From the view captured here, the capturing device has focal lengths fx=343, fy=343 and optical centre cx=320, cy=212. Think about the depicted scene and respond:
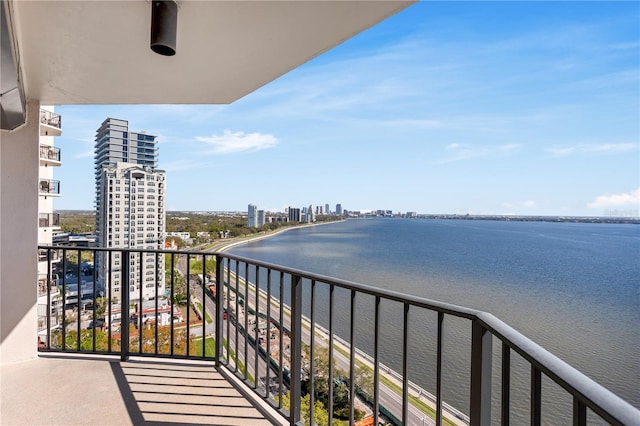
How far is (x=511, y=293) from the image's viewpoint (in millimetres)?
22219

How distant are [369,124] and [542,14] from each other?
1874 cm

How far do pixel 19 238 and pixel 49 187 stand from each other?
40.6ft

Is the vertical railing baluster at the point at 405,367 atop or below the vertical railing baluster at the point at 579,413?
below

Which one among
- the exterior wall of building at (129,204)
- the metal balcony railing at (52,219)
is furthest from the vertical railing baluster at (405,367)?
the exterior wall of building at (129,204)

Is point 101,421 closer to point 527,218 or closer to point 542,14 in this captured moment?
point 542,14

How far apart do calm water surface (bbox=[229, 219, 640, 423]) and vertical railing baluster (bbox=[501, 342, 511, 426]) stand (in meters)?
Result: 0.39

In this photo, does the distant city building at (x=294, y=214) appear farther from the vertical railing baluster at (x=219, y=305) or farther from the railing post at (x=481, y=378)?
the railing post at (x=481, y=378)

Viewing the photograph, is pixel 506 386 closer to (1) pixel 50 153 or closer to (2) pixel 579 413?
(2) pixel 579 413

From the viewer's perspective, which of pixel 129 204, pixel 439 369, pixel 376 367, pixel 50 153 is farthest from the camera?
pixel 50 153

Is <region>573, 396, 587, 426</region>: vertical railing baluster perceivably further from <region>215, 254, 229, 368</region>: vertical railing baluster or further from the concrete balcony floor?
<region>215, 254, 229, 368</region>: vertical railing baluster

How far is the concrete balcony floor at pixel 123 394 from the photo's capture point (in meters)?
1.98

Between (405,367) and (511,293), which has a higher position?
(405,367)

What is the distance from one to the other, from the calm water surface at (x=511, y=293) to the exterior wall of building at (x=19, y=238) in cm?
335

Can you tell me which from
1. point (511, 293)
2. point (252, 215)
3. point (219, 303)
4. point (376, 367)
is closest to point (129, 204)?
point (219, 303)
